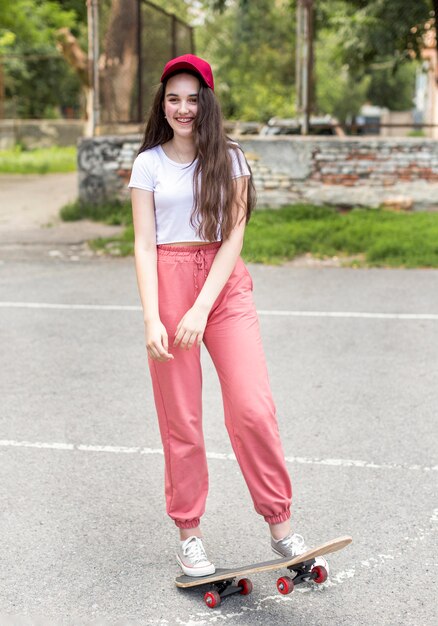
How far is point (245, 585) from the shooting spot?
3.58 m

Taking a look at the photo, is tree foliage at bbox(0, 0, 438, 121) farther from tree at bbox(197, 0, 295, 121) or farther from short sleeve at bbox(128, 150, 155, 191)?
short sleeve at bbox(128, 150, 155, 191)

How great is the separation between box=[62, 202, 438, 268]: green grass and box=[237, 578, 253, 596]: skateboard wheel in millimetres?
8311

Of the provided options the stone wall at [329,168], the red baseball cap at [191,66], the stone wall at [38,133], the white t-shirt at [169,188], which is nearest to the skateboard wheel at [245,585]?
the white t-shirt at [169,188]

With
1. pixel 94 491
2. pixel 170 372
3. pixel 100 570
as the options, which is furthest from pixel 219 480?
pixel 170 372

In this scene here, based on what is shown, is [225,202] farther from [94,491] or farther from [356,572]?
[94,491]

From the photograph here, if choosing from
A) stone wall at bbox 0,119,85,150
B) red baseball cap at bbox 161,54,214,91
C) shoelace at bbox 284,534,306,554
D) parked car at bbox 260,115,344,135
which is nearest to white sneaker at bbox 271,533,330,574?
shoelace at bbox 284,534,306,554

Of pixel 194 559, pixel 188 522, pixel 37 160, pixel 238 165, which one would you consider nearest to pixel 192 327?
pixel 238 165

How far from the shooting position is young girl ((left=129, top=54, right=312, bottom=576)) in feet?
11.4

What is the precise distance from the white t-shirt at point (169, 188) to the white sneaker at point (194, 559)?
1.13 meters

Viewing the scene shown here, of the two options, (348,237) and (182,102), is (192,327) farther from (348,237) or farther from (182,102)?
(348,237)

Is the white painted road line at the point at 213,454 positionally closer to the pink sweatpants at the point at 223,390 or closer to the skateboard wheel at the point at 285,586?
the pink sweatpants at the point at 223,390

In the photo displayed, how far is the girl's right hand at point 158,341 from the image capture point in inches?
135

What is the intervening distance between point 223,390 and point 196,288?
38 centimetres

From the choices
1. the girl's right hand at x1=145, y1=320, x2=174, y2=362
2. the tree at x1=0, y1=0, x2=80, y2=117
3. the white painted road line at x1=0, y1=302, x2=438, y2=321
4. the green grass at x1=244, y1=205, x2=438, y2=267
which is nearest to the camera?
the girl's right hand at x1=145, y1=320, x2=174, y2=362
